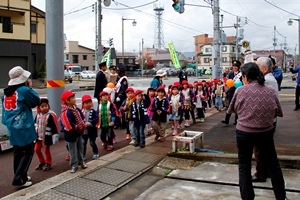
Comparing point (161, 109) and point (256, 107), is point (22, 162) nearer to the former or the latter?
point (256, 107)

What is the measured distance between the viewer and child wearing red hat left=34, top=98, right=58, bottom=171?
5.83 metres

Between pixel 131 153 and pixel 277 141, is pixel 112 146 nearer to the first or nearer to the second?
pixel 131 153

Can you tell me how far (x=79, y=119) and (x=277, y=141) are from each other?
4.47 meters

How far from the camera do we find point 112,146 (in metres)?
7.27

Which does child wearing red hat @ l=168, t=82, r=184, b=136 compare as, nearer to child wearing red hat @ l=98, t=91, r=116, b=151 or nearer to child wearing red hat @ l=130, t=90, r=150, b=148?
child wearing red hat @ l=130, t=90, r=150, b=148

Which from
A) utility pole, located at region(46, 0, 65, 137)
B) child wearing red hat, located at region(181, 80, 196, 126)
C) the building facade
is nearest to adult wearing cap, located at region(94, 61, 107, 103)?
utility pole, located at region(46, 0, 65, 137)

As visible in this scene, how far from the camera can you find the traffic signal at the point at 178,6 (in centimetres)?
1587

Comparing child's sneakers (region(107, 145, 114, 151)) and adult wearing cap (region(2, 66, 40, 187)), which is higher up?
adult wearing cap (region(2, 66, 40, 187))

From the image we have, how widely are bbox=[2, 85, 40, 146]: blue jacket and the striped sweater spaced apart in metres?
3.02

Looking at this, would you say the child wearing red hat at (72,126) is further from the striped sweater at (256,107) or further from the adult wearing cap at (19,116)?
the striped sweater at (256,107)

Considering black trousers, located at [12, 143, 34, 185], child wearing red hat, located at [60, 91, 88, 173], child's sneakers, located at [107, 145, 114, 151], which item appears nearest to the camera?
black trousers, located at [12, 143, 34, 185]

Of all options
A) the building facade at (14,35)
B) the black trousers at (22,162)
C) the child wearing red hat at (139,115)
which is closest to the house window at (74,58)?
the building facade at (14,35)

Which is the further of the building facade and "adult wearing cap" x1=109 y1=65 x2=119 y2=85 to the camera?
the building facade

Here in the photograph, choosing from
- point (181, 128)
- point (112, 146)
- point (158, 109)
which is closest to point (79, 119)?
point (112, 146)
